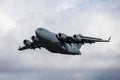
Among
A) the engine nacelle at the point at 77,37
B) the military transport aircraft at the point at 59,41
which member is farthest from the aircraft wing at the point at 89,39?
the engine nacelle at the point at 77,37

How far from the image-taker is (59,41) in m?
72.8

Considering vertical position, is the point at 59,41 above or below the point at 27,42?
below

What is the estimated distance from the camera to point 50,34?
69.9 m

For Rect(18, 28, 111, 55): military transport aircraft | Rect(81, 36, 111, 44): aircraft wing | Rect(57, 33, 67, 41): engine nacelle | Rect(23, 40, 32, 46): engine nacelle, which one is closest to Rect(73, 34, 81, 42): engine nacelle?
Rect(18, 28, 111, 55): military transport aircraft

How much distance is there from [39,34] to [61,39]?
712 cm

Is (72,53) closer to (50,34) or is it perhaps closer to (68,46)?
(68,46)

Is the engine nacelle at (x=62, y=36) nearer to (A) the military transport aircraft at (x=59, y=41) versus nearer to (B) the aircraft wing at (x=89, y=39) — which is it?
(A) the military transport aircraft at (x=59, y=41)

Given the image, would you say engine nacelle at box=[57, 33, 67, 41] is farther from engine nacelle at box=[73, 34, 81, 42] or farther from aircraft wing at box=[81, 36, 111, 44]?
aircraft wing at box=[81, 36, 111, 44]

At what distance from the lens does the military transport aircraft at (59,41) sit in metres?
68.3

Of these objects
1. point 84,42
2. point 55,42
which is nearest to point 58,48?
point 55,42

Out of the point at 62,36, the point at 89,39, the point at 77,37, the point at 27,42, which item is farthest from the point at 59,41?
the point at 27,42

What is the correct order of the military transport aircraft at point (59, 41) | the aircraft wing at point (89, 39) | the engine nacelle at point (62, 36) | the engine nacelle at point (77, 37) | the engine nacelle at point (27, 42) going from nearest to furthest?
the military transport aircraft at point (59, 41), the engine nacelle at point (77, 37), the aircraft wing at point (89, 39), the engine nacelle at point (62, 36), the engine nacelle at point (27, 42)

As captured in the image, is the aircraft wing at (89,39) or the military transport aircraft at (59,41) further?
the aircraft wing at (89,39)

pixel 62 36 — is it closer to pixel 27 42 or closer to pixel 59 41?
pixel 59 41
